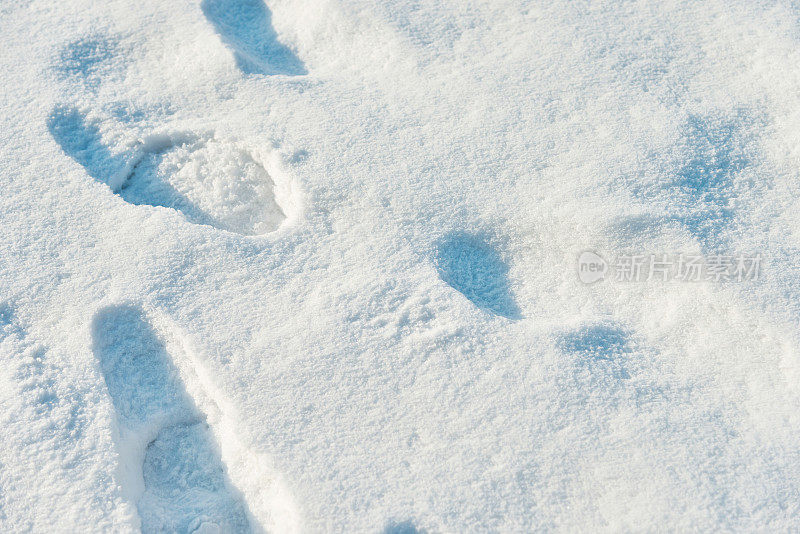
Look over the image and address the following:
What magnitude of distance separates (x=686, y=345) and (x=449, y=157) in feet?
2.03

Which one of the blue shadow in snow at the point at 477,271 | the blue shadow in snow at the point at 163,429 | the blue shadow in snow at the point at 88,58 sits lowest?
the blue shadow in snow at the point at 477,271

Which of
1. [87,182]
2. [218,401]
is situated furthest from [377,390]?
[87,182]

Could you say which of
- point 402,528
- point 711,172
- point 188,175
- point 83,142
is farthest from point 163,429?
point 711,172

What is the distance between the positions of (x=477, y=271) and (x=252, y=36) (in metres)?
0.97

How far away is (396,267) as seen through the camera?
1.35 metres

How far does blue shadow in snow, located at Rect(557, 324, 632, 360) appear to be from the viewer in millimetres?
1260

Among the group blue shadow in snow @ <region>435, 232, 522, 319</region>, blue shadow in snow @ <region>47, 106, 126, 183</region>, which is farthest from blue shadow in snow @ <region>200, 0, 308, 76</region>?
blue shadow in snow @ <region>435, 232, 522, 319</region>

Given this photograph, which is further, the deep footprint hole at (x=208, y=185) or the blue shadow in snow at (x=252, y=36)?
the blue shadow in snow at (x=252, y=36)

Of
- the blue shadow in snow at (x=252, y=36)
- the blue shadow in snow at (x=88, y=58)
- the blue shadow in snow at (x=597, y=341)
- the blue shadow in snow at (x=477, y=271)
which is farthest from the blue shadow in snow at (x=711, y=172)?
the blue shadow in snow at (x=88, y=58)

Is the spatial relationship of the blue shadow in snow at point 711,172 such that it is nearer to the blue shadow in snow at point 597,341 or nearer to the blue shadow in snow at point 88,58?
the blue shadow in snow at point 597,341

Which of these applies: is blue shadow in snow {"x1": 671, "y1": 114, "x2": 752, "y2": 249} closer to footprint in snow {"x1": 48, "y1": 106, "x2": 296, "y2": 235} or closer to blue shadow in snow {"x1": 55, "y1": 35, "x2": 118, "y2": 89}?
footprint in snow {"x1": 48, "y1": 106, "x2": 296, "y2": 235}

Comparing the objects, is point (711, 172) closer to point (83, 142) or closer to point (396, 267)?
point (396, 267)

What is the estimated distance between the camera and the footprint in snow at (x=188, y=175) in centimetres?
148

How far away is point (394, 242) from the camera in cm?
138
